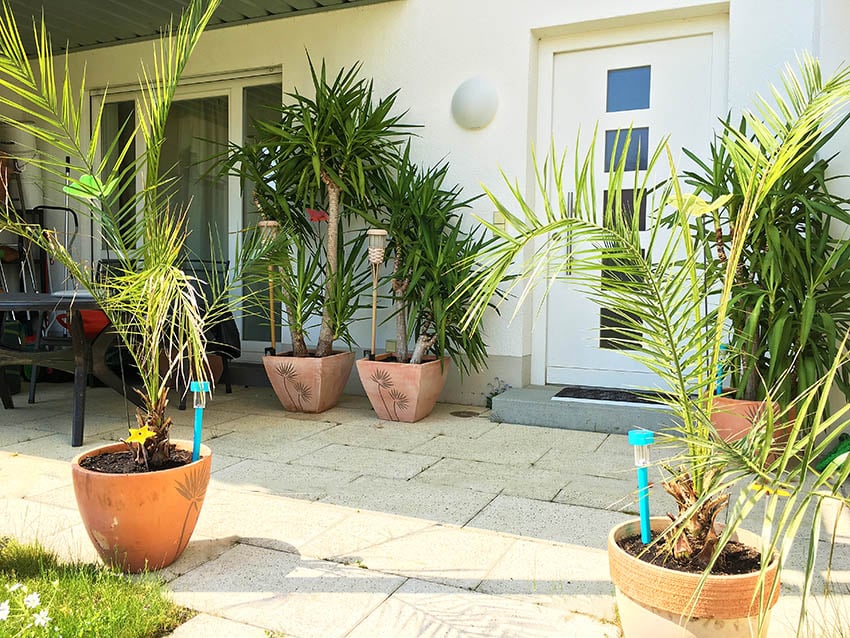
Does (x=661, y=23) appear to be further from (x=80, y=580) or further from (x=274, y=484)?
(x=80, y=580)

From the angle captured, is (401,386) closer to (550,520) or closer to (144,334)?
(550,520)

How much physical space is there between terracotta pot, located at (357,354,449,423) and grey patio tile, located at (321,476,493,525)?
3.47ft

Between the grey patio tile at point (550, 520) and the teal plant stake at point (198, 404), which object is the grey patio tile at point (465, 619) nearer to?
the grey patio tile at point (550, 520)

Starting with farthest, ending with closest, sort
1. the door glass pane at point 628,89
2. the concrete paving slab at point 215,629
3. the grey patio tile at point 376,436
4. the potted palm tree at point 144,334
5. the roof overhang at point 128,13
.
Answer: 1. the roof overhang at point 128,13
2. the door glass pane at point 628,89
3. the grey patio tile at point 376,436
4. the potted palm tree at point 144,334
5. the concrete paving slab at point 215,629

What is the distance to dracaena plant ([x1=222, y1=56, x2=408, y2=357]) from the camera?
4129 mm

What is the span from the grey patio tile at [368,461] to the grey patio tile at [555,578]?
924 mm

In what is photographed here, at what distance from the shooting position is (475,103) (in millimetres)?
4410

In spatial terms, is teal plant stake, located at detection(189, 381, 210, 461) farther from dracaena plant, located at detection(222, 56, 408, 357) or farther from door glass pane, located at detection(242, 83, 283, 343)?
door glass pane, located at detection(242, 83, 283, 343)

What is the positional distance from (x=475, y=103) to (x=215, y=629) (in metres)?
Answer: 3.51

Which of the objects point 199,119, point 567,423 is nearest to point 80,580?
point 567,423

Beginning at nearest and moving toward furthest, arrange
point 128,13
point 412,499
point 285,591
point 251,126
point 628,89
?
point 285,591 < point 412,499 < point 628,89 < point 128,13 < point 251,126

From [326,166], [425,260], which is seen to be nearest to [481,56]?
[326,166]

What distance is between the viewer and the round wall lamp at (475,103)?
440 centimetres

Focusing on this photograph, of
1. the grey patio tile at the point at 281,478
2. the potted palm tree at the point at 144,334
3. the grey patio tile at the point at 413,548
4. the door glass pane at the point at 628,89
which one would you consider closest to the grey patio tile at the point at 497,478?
the grey patio tile at the point at 281,478
